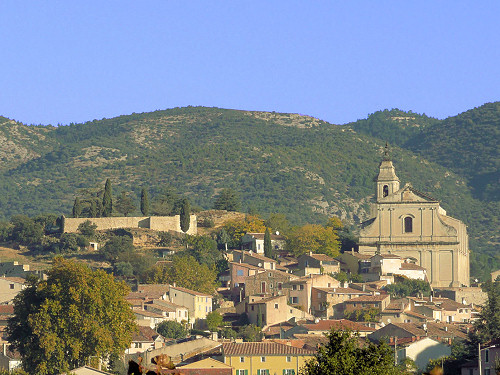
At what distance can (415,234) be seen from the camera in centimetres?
11575

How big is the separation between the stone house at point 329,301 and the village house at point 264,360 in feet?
73.9

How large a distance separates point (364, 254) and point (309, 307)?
68.2ft

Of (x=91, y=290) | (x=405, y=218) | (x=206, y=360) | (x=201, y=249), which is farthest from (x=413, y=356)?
(x=405, y=218)

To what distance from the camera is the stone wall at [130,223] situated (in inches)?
4409

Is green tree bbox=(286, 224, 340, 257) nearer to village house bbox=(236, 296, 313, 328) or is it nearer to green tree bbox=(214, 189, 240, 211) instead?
green tree bbox=(214, 189, 240, 211)

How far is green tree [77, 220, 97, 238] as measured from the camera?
11025 cm

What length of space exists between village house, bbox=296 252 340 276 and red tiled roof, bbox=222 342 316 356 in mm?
32480

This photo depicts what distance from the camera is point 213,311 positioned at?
3629 inches

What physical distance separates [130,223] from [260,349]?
44.2 metres

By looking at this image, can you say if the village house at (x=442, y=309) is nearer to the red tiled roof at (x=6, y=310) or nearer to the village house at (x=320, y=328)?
the village house at (x=320, y=328)

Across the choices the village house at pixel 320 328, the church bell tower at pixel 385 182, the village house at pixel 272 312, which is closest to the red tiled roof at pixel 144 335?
the village house at pixel 320 328

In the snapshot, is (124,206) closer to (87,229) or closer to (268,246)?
(87,229)

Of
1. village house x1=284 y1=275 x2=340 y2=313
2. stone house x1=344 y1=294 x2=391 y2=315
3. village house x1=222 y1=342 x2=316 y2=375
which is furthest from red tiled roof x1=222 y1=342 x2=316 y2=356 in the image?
village house x1=284 y1=275 x2=340 y2=313

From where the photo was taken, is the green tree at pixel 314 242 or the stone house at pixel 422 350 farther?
the green tree at pixel 314 242
